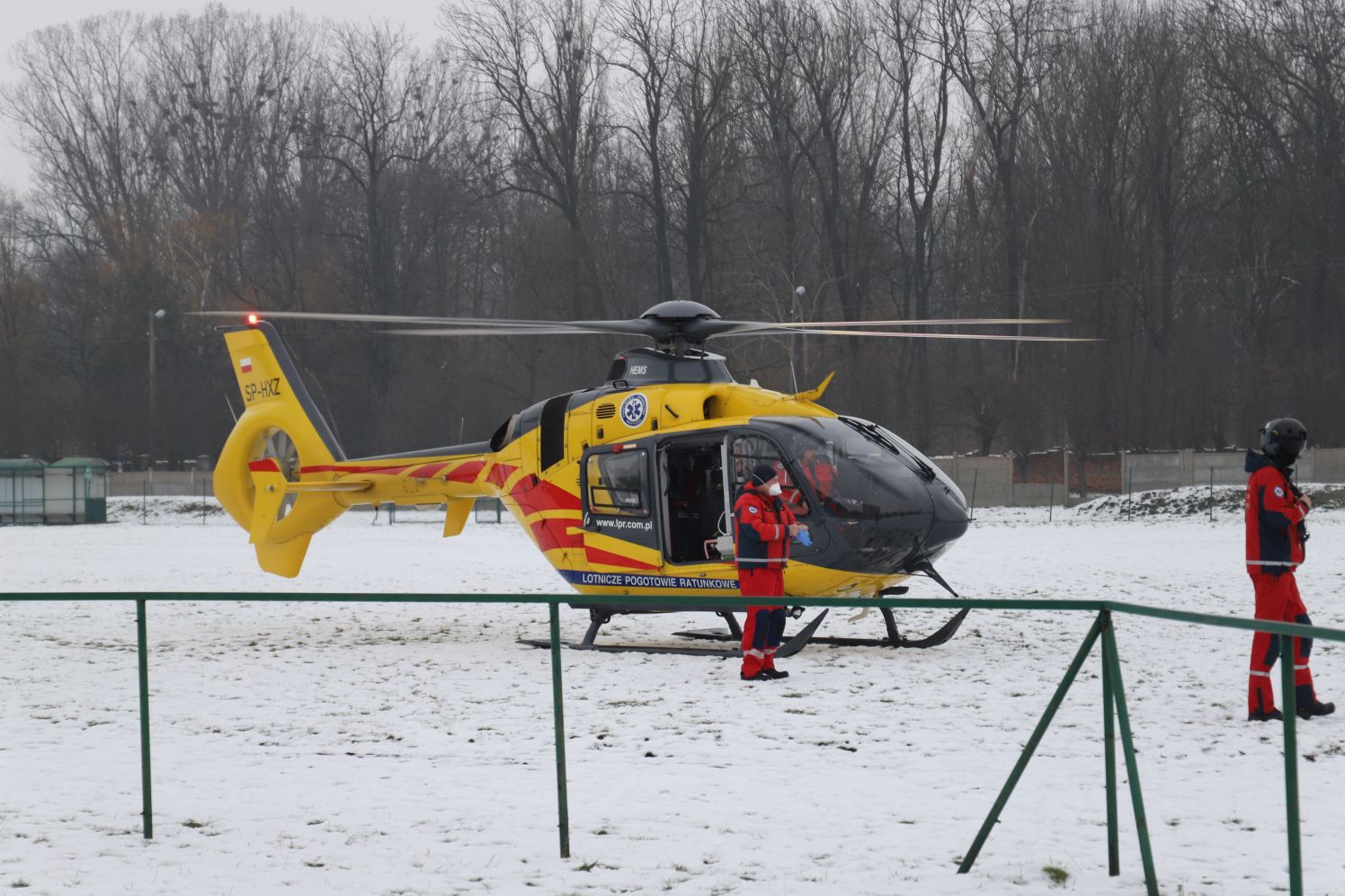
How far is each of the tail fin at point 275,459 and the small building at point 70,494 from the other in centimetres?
2835

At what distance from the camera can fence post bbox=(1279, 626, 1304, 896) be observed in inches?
168

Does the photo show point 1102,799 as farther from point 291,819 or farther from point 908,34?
point 908,34

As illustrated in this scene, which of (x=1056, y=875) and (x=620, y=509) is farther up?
(x=620, y=509)

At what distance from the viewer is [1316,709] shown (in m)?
8.30

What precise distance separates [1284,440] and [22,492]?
39.7m

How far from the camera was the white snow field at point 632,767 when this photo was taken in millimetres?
5582

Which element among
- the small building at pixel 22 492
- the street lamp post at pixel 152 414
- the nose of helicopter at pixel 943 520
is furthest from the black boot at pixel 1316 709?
the street lamp post at pixel 152 414

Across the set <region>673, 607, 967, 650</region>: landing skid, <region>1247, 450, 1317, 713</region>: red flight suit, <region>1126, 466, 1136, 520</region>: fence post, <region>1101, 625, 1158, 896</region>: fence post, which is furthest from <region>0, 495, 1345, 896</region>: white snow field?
<region>1126, 466, 1136, 520</region>: fence post

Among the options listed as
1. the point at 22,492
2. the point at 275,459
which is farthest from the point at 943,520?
the point at 22,492

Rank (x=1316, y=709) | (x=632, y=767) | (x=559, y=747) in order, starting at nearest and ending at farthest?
1. (x=559, y=747)
2. (x=632, y=767)
3. (x=1316, y=709)

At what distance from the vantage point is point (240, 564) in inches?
915

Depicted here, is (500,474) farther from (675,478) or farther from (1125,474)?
(1125,474)

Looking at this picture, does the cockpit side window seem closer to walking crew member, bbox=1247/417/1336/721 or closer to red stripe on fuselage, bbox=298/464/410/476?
red stripe on fuselage, bbox=298/464/410/476

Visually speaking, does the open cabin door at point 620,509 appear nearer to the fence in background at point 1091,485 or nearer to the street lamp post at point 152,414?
the fence in background at point 1091,485
